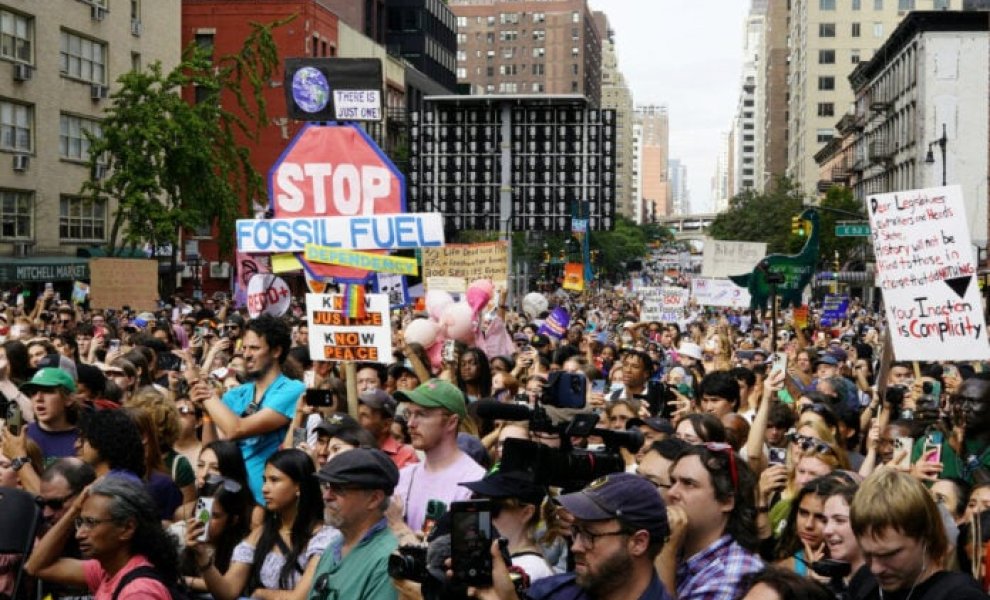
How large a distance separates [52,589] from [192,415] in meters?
2.89

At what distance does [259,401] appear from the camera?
845 cm

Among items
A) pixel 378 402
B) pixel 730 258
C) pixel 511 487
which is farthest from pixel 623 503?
pixel 730 258

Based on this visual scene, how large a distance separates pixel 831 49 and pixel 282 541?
11773cm

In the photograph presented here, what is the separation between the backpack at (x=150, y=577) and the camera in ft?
17.8

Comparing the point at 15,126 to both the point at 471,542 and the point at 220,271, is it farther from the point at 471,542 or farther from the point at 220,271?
the point at 471,542

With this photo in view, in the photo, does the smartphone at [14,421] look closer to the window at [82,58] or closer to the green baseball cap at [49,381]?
the green baseball cap at [49,381]

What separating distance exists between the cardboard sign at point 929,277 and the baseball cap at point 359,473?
21.4 ft

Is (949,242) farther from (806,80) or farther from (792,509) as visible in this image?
(806,80)

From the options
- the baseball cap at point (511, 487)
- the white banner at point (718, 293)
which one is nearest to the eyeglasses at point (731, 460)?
the baseball cap at point (511, 487)

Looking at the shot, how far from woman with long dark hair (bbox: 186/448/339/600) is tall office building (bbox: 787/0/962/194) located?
113 m

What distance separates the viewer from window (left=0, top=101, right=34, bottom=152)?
43.1 m

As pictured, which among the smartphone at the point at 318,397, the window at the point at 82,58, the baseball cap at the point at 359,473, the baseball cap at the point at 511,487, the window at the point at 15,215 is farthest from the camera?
the window at the point at 82,58

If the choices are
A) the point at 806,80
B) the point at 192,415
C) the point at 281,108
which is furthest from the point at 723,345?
the point at 806,80

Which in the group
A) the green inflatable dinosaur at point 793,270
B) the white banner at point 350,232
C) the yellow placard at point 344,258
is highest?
the white banner at point 350,232
